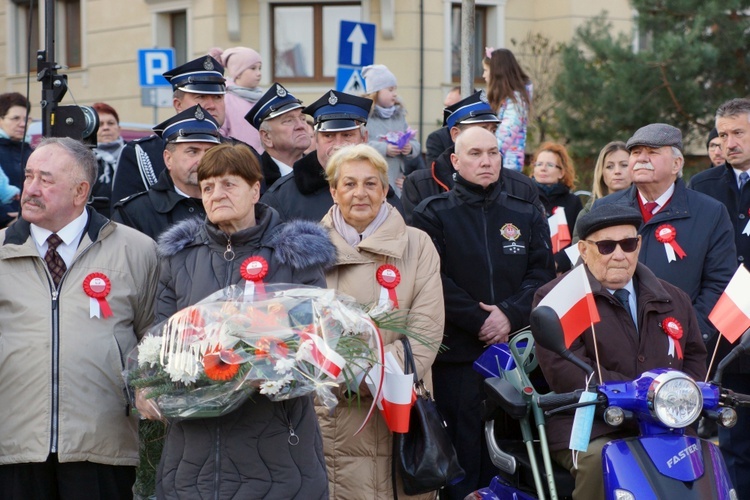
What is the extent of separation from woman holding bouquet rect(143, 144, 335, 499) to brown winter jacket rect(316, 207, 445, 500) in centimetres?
56

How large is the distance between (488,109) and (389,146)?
1.73 metres

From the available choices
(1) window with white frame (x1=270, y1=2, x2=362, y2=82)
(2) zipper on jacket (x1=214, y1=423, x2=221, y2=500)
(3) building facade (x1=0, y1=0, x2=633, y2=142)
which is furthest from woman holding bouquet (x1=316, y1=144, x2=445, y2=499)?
(1) window with white frame (x1=270, y1=2, x2=362, y2=82)

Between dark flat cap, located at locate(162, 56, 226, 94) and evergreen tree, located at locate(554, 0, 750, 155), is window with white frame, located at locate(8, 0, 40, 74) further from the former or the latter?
dark flat cap, located at locate(162, 56, 226, 94)

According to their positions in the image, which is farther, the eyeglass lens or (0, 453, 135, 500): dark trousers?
the eyeglass lens

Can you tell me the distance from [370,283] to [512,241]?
4.45 ft

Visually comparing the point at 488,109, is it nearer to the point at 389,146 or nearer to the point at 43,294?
the point at 389,146

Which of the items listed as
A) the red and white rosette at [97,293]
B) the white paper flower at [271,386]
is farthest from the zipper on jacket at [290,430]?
the red and white rosette at [97,293]

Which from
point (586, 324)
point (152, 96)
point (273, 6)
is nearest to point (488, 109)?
point (586, 324)

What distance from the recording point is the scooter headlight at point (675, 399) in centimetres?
473

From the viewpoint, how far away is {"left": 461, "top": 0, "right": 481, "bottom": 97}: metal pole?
35.2 feet

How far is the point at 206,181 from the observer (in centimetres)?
523

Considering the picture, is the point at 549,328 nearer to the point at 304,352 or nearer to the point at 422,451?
the point at 304,352

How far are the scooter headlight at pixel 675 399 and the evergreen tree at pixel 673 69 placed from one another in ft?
44.0

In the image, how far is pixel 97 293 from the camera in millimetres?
5293
